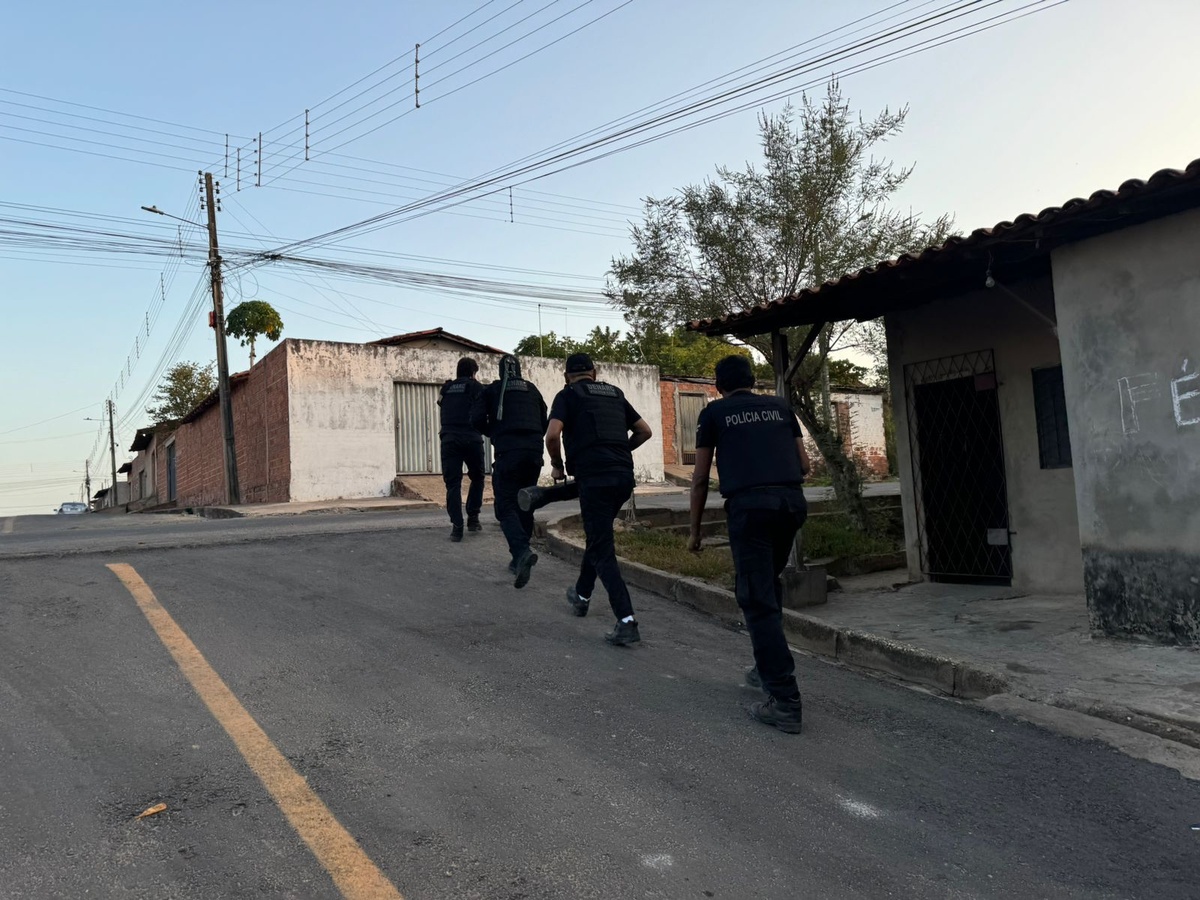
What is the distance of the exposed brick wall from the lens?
20.2 metres

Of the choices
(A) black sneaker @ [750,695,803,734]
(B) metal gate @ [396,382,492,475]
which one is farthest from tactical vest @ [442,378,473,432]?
(B) metal gate @ [396,382,492,475]

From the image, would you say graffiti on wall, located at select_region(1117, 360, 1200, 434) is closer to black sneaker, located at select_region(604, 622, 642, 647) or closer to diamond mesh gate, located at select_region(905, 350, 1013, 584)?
diamond mesh gate, located at select_region(905, 350, 1013, 584)

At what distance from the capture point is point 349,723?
4215 mm

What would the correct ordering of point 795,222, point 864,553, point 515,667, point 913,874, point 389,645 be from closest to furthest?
1. point 913,874
2. point 515,667
3. point 389,645
4. point 864,553
5. point 795,222

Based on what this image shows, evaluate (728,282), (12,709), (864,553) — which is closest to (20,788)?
(12,709)

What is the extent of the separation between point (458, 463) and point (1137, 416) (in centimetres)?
573

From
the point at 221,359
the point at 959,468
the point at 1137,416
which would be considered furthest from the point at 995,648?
the point at 221,359

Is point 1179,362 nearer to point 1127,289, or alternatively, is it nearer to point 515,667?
point 1127,289

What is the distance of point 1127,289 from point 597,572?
12.6ft

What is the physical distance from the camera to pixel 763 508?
14.9 ft

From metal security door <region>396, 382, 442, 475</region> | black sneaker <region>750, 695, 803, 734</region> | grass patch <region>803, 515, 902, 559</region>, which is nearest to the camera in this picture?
black sneaker <region>750, 695, 803, 734</region>

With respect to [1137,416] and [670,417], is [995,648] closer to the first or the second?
[1137,416]

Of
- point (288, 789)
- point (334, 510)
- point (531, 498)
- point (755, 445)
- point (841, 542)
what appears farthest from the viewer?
point (334, 510)

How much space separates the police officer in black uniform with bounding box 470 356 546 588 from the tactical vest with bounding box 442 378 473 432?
5.62 feet
